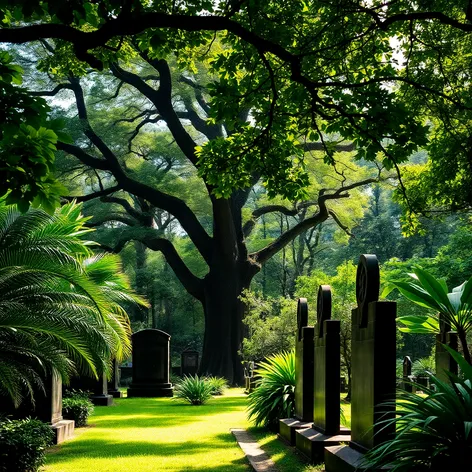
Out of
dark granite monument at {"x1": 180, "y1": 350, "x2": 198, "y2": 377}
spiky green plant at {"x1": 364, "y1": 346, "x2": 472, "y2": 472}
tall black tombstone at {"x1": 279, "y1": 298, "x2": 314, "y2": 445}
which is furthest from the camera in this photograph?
dark granite monument at {"x1": 180, "y1": 350, "x2": 198, "y2": 377}

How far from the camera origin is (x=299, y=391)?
12.4 metres

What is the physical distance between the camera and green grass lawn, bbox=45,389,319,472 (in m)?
10.2

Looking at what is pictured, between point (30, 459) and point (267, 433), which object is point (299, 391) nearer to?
point (267, 433)

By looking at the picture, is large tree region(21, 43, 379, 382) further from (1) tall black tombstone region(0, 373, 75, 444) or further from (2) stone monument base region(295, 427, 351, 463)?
(2) stone monument base region(295, 427, 351, 463)

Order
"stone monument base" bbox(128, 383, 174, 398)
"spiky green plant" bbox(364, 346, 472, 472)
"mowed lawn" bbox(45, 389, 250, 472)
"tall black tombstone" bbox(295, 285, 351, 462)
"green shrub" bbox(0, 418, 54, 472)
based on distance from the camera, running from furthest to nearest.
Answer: "stone monument base" bbox(128, 383, 174, 398), "mowed lawn" bbox(45, 389, 250, 472), "tall black tombstone" bbox(295, 285, 351, 462), "green shrub" bbox(0, 418, 54, 472), "spiky green plant" bbox(364, 346, 472, 472)

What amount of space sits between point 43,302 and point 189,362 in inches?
1012

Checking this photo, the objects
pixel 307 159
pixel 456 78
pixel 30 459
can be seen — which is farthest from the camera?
pixel 307 159

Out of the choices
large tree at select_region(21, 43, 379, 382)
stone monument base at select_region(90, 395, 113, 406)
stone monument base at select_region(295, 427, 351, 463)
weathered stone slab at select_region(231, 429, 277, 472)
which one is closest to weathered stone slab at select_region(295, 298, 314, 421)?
weathered stone slab at select_region(231, 429, 277, 472)

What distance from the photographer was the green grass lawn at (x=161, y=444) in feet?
33.3

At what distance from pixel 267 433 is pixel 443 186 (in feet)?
22.9

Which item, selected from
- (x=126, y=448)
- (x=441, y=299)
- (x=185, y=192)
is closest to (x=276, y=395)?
(x=126, y=448)

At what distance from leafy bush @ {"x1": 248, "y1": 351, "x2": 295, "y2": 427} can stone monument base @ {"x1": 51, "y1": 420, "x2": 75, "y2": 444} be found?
3.48m

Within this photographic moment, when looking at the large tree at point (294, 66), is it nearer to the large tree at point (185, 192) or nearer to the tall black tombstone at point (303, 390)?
the tall black tombstone at point (303, 390)

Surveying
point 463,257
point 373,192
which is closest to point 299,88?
point 463,257
